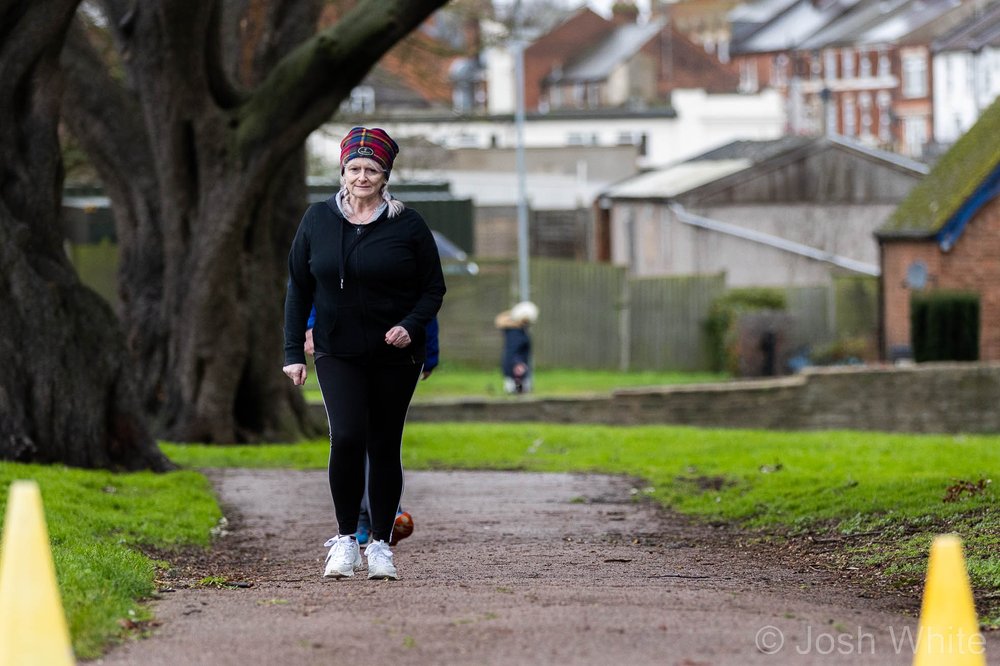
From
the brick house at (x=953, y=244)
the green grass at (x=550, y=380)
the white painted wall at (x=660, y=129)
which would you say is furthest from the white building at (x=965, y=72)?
the brick house at (x=953, y=244)

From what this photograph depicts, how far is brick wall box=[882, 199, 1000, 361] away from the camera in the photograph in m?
27.5

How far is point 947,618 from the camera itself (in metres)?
4.86

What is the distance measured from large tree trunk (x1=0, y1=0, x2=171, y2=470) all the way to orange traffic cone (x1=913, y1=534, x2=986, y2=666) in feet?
27.5

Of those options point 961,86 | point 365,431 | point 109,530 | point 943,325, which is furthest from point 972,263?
point 961,86

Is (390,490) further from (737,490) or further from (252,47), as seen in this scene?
(252,47)

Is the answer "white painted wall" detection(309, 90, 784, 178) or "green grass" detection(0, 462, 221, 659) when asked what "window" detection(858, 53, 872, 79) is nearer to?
"white painted wall" detection(309, 90, 784, 178)

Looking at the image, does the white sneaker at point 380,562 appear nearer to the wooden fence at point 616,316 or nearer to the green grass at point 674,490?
the green grass at point 674,490

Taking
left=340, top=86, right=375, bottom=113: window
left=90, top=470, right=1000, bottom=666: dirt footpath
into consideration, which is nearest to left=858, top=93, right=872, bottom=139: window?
left=340, top=86, right=375, bottom=113: window

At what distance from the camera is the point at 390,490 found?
26.5ft

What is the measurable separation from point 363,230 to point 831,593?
2592 mm

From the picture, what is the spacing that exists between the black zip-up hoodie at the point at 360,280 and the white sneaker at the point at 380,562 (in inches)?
32.8

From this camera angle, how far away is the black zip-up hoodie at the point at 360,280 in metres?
7.67

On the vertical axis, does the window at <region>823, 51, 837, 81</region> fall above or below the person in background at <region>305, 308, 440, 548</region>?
above

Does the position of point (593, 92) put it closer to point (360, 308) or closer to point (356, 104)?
point (356, 104)
